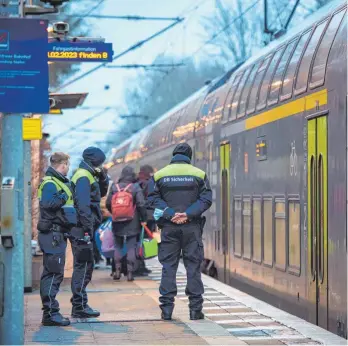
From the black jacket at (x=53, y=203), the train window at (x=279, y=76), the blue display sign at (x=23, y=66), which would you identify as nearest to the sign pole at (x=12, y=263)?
the blue display sign at (x=23, y=66)

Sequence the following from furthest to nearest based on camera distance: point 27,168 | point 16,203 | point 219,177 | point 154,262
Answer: point 154,262 < point 219,177 < point 27,168 < point 16,203

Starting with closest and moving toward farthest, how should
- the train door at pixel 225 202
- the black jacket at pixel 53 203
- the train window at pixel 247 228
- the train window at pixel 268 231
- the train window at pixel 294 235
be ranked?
the black jacket at pixel 53 203 → the train window at pixel 294 235 → the train window at pixel 268 231 → the train window at pixel 247 228 → the train door at pixel 225 202

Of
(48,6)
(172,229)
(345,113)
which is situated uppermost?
(48,6)

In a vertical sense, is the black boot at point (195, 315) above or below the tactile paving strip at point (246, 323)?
above

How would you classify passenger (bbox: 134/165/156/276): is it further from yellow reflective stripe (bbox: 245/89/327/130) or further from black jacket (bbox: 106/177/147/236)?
yellow reflective stripe (bbox: 245/89/327/130)

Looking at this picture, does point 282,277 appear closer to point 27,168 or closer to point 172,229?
point 172,229

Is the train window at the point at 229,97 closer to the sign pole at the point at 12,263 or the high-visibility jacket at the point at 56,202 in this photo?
the high-visibility jacket at the point at 56,202

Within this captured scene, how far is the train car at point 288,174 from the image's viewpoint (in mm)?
10055

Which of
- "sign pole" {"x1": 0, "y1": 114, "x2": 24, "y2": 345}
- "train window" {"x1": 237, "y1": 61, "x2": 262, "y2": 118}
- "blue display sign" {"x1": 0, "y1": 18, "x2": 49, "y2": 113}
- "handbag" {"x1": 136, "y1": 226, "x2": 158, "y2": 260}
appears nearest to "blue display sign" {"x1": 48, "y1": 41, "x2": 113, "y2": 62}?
"train window" {"x1": 237, "y1": 61, "x2": 262, "y2": 118}

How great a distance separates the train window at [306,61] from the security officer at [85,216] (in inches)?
89.7

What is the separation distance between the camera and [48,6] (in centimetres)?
828

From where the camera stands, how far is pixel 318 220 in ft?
35.0

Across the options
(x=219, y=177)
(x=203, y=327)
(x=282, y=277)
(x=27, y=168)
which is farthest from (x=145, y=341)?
(x=219, y=177)

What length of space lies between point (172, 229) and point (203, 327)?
3.46 feet
